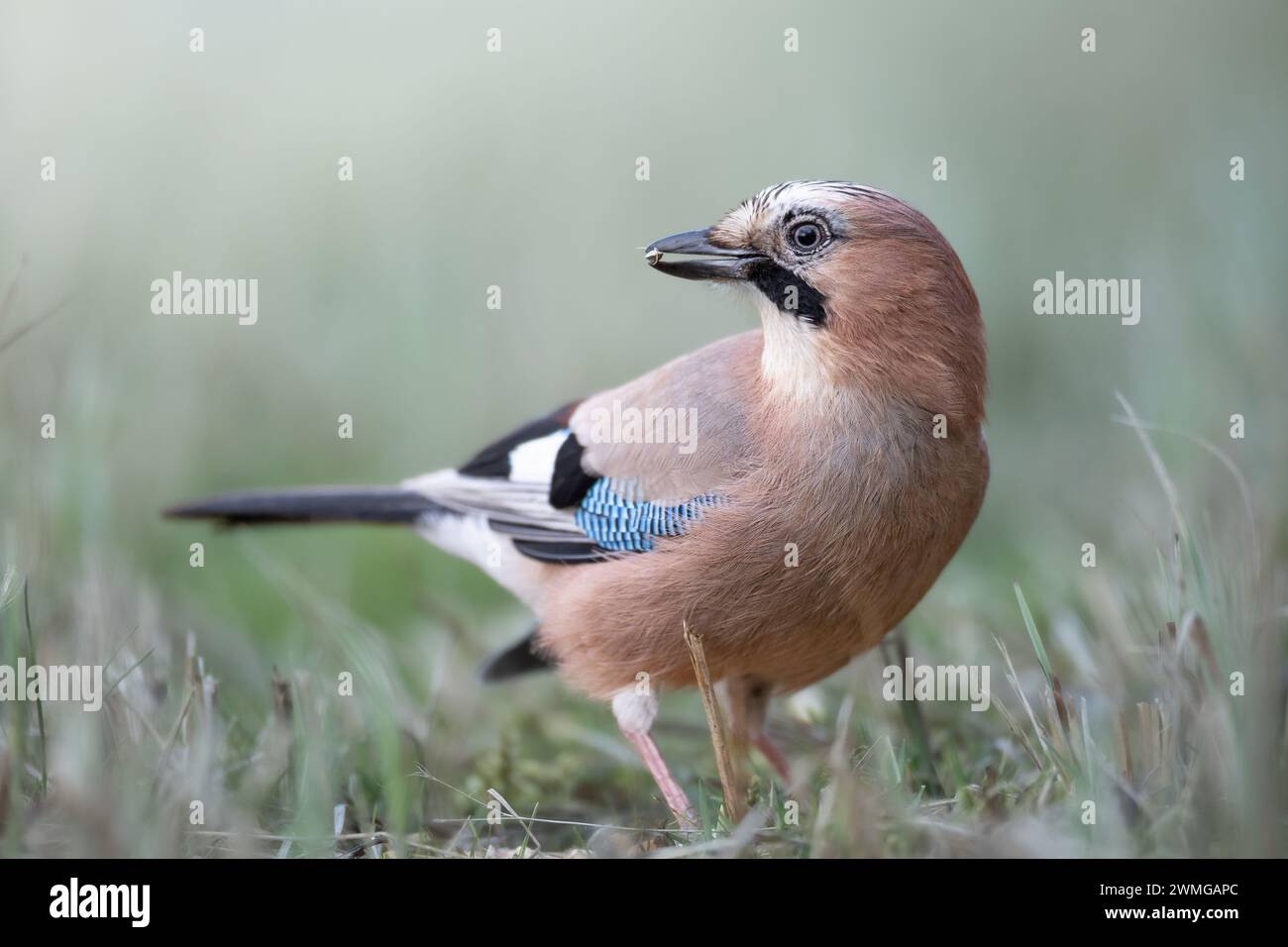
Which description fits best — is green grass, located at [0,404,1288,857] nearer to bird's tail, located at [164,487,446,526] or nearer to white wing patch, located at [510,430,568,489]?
bird's tail, located at [164,487,446,526]

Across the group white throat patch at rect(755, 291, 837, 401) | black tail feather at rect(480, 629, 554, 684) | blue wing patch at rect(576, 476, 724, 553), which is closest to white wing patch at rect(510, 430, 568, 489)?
blue wing patch at rect(576, 476, 724, 553)

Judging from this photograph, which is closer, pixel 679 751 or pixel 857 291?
pixel 857 291

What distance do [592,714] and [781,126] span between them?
325cm

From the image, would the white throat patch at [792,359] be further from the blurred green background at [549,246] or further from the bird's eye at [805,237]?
the blurred green background at [549,246]

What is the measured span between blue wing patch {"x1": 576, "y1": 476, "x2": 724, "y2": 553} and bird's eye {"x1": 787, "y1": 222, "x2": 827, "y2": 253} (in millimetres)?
755

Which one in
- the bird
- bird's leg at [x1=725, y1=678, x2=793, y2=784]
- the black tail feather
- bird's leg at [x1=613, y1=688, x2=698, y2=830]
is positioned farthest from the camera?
the black tail feather

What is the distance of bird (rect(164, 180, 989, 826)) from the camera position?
3.30 meters

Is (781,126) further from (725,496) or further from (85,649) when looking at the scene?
(85,649)

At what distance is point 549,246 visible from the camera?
695 centimetres

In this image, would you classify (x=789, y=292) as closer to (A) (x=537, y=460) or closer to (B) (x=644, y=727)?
(A) (x=537, y=460)

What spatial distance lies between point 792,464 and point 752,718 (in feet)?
3.63

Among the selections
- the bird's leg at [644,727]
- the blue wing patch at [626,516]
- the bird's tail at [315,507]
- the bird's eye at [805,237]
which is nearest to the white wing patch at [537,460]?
the blue wing patch at [626,516]

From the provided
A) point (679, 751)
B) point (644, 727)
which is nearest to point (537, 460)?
point (644, 727)
